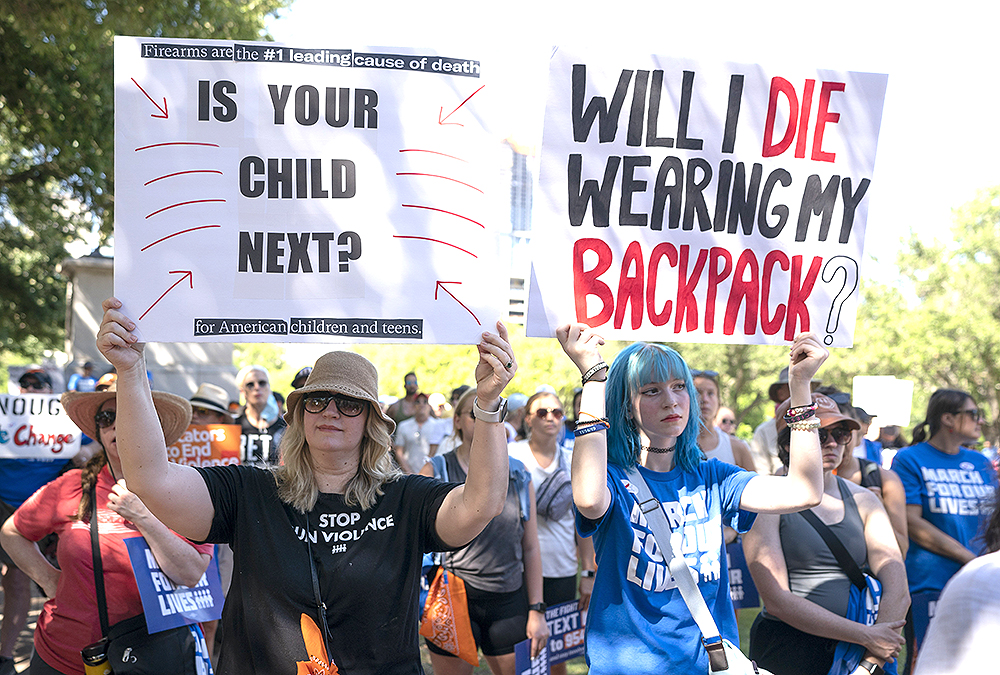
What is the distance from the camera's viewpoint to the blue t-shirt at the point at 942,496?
16.6ft

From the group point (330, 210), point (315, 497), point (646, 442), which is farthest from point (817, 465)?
point (330, 210)

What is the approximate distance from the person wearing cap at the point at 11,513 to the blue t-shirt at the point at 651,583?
170 inches

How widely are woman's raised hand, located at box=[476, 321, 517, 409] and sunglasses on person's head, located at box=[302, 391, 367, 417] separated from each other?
43cm

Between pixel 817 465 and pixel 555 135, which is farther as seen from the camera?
pixel 555 135

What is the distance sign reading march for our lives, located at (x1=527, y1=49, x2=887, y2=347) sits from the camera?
314 cm

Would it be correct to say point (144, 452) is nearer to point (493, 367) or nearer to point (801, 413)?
point (493, 367)

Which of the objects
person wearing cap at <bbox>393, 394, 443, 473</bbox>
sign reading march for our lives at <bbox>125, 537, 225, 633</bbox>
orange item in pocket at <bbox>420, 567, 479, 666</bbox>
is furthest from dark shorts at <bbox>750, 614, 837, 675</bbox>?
person wearing cap at <bbox>393, 394, 443, 473</bbox>

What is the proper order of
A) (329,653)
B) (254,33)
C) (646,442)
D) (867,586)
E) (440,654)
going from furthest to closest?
(254,33) → (440,654) → (867,586) → (646,442) → (329,653)

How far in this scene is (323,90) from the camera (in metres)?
2.94

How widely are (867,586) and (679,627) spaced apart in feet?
4.14

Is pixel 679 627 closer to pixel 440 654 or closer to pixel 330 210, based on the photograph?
pixel 330 210

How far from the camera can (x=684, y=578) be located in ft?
9.07

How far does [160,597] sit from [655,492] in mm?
1982

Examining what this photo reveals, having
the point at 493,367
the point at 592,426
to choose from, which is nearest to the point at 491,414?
the point at 493,367
